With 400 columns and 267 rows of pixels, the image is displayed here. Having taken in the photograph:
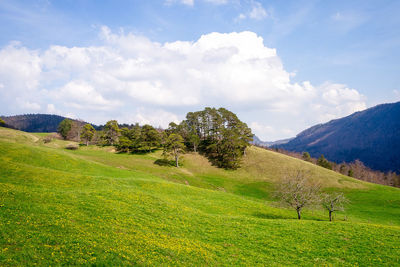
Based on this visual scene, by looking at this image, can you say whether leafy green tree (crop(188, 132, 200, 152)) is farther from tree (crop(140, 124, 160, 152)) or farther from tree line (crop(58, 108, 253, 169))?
tree (crop(140, 124, 160, 152))

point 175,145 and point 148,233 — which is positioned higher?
point 175,145

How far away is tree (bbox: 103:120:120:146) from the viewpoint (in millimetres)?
111188

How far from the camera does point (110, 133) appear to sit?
112062mm

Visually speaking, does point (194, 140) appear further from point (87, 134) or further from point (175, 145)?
point (87, 134)

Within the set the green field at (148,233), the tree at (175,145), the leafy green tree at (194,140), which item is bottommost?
the green field at (148,233)

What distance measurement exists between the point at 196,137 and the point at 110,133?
51.8 meters

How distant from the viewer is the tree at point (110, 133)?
111188mm

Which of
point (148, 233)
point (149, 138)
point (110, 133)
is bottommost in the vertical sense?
point (148, 233)

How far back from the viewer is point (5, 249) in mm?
12102

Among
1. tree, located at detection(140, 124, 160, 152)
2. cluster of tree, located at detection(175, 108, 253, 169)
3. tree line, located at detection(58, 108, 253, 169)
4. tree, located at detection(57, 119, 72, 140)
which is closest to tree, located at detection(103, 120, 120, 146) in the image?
tree line, located at detection(58, 108, 253, 169)

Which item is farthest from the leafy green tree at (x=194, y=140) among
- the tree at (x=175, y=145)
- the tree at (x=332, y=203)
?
the tree at (x=332, y=203)

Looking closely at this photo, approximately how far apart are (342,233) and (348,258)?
5889 millimetres

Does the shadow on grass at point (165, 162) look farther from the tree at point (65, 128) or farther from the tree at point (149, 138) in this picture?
the tree at point (65, 128)

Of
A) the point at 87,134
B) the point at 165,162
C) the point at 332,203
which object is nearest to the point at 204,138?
the point at 165,162
